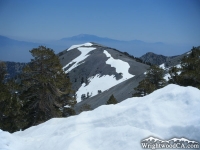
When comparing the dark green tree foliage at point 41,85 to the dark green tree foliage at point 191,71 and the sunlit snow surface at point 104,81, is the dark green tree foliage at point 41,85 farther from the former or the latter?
the sunlit snow surface at point 104,81

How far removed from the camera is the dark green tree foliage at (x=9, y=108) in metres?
16.9

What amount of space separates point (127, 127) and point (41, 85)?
13016mm

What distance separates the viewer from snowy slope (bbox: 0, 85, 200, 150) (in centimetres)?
743

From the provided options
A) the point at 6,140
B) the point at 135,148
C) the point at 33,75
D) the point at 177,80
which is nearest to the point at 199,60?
the point at 177,80

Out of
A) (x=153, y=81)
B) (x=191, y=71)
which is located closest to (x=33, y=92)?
(x=191, y=71)

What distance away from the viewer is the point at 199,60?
73.1 feet

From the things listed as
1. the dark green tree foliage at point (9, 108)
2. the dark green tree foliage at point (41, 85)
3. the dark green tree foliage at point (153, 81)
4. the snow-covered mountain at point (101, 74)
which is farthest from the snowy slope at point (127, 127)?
the snow-covered mountain at point (101, 74)

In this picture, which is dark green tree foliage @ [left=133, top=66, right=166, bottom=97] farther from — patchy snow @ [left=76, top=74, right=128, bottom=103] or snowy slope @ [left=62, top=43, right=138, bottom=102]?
patchy snow @ [left=76, top=74, right=128, bottom=103]

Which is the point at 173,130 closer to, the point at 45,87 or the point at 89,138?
the point at 89,138

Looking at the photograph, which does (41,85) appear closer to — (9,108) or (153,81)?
(9,108)

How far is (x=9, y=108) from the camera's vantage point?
17062 mm

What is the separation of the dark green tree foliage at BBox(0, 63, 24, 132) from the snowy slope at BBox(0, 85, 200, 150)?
6943 millimetres

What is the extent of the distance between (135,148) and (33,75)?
45.2 feet

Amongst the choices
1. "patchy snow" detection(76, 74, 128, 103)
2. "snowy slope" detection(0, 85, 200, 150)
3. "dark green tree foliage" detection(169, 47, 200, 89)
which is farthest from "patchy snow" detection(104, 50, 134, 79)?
"snowy slope" detection(0, 85, 200, 150)
